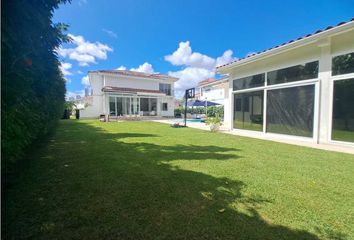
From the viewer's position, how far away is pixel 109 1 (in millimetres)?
13992

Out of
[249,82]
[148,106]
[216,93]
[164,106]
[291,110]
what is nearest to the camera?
[291,110]

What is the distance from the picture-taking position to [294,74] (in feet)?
30.7

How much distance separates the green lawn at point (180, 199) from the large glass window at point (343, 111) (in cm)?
212

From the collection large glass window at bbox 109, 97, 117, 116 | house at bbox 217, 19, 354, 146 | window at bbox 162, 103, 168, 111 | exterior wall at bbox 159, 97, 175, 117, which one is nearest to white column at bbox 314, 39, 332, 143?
house at bbox 217, 19, 354, 146

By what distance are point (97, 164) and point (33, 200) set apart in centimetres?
214

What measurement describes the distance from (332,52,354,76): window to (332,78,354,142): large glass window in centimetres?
38

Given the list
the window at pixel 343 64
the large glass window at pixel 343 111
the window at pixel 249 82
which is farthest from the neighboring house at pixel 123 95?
the large glass window at pixel 343 111

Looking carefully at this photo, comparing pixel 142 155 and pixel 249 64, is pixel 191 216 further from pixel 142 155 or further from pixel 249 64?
pixel 249 64

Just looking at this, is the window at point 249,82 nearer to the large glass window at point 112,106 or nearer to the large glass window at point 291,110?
the large glass window at point 291,110

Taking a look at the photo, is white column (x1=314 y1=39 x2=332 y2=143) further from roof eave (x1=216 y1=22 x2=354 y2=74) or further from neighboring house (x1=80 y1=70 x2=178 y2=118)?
neighboring house (x1=80 y1=70 x2=178 y2=118)

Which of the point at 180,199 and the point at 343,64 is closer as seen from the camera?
the point at 180,199

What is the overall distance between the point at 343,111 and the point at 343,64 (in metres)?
1.82

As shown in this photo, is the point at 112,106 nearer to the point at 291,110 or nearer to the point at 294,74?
the point at 291,110

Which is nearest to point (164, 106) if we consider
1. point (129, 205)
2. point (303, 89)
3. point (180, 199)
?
point (303, 89)
